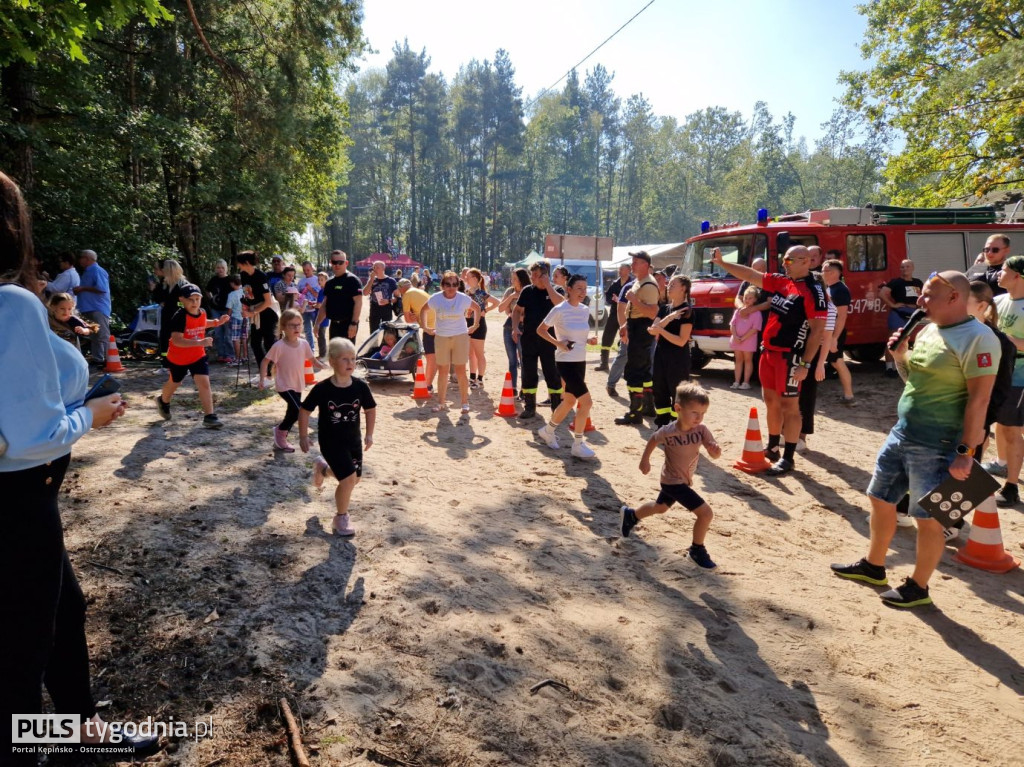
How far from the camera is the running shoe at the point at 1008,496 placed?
5868 mm

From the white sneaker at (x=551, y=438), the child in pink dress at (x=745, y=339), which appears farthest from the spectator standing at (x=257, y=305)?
the child in pink dress at (x=745, y=339)

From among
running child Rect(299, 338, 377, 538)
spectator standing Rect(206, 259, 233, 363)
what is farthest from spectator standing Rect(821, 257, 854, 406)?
spectator standing Rect(206, 259, 233, 363)

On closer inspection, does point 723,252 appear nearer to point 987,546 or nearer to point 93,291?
point 987,546

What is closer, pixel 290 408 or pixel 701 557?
pixel 701 557

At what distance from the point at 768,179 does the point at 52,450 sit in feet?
285

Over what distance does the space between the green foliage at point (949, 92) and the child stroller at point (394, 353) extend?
14714 millimetres

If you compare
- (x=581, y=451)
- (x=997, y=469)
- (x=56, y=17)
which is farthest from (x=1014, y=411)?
(x=56, y=17)

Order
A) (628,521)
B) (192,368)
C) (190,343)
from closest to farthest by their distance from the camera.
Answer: (628,521) → (190,343) → (192,368)

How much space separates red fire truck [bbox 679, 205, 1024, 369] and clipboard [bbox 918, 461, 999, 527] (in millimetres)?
8227

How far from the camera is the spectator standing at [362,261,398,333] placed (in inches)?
483

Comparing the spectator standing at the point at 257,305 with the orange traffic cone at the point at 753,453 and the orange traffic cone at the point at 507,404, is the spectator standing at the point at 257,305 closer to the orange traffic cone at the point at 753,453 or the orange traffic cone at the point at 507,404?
the orange traffic cone at the point at 507,404

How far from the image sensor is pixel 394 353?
11023 mm

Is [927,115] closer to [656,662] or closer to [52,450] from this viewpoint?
[656,662]

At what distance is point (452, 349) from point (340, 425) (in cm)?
425
